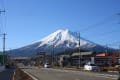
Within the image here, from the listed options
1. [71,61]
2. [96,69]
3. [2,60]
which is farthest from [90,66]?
[71,61]

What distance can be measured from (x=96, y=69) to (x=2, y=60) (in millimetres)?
64750

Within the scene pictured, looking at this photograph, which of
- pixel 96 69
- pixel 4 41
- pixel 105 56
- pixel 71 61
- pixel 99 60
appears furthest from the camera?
pixel 71 61

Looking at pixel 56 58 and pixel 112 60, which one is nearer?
pixel 112 60

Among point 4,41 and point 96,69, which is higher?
point 4,41

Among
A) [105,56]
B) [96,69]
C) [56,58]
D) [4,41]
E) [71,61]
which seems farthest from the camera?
[56,58]

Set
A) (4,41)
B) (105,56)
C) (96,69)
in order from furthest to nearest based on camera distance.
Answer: (105,56)
(4,41)
(96,69)

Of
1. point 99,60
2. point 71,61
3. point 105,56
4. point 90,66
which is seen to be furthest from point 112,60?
point 90,66

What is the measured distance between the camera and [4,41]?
126562mm

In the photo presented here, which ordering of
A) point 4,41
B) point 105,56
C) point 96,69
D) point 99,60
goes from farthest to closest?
point 99,60 → point 105,56 → point 4,41 → point 96,69

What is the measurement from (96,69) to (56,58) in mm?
112654

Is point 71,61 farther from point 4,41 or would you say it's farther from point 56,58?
point 4,41

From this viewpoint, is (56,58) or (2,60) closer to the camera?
(2,60)

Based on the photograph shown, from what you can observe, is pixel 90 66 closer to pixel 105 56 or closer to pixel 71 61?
pixel 105 56

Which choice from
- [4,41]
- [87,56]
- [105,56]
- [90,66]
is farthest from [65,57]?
[90,66]
